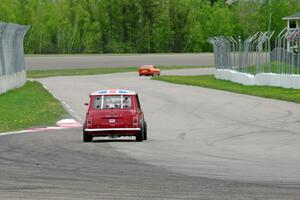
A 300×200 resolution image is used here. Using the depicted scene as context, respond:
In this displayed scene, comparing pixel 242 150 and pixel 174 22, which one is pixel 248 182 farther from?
pixel 174 22

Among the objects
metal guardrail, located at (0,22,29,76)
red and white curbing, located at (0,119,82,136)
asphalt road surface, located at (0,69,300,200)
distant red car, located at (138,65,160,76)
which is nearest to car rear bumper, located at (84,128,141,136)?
asphalt road surface, located at (0,69,300,200)

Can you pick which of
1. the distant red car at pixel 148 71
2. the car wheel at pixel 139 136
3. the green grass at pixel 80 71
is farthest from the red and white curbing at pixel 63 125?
the green grass at pixel 80 71

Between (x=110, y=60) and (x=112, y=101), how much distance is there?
243 ft

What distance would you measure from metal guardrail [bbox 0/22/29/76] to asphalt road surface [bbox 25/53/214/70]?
105ft

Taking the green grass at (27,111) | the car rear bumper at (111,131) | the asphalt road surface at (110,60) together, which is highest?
the car rear bumper at (111,131)

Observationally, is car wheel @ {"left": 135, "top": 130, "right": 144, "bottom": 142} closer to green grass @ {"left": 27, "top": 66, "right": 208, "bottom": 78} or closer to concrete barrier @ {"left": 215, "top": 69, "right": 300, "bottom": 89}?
concrete barrier @ {"left": 215, "top": 69, "right": 300, "bottom": 89}

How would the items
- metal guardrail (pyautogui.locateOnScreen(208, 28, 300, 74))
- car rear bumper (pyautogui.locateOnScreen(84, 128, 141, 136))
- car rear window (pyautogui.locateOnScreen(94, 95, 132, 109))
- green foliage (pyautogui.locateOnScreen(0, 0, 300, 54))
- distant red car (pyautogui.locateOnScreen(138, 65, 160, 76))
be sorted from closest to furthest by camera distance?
1. car rear bumper (pyautogui.locateOnScreen(84, 128, 141, 136))
2. car rear window (pyautogui.locateOnScreen(94, 95, 132, 109))
3. metal guardrail (pyautogui.locateOnScreen(208, 28, 300, 74))
4. distant red car (pyautogui.locateOnScreen(138, 65, 160, 76))
5. green foliage (pyautogui.locateOnScreen(0, 0, 300, 54))

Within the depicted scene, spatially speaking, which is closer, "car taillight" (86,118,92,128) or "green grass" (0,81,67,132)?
"car taillight" (86,118,92,128)

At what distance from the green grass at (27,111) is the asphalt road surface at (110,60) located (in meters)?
46.8

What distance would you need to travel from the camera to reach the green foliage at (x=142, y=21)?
386 feet

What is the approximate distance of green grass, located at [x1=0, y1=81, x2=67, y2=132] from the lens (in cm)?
2597

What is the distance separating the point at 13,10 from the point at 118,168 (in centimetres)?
10365

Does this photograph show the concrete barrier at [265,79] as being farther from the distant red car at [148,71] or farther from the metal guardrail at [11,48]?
the distant red car at [148,71]

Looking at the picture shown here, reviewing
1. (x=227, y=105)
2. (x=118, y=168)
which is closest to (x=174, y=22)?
(x=227, y=105)
